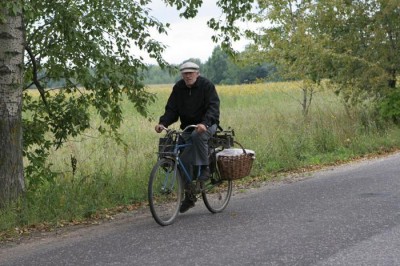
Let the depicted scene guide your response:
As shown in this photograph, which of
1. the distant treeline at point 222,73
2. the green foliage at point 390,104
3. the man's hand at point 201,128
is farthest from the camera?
the green foliage at point 390,104

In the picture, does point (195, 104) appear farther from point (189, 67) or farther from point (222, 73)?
point (222, 73)

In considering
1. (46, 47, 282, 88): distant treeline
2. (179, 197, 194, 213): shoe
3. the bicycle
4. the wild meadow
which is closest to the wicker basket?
the bicycle

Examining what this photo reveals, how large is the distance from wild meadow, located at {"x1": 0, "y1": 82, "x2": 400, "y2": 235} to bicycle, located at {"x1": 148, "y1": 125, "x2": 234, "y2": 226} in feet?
4.58

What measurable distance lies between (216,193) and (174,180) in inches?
42.5

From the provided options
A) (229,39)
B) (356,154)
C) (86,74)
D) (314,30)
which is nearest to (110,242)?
(86,74)

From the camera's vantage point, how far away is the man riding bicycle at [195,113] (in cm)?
792

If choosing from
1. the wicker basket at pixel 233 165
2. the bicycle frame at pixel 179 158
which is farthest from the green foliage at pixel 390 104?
the bicycle frame at pixel 179 158

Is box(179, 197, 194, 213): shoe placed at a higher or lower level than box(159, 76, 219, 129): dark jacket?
lower

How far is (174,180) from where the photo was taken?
7.84m

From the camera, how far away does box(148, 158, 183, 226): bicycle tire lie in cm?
753

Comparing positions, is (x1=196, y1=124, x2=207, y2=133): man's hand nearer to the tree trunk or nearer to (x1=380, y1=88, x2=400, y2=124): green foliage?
the tree trunk

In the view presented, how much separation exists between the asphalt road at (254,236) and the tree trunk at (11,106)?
1.38 meters

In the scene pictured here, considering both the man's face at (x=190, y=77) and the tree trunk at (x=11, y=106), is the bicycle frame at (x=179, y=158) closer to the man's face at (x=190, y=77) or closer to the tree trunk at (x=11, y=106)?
the man's face at (x=190, y=77)

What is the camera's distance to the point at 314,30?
794 inches
